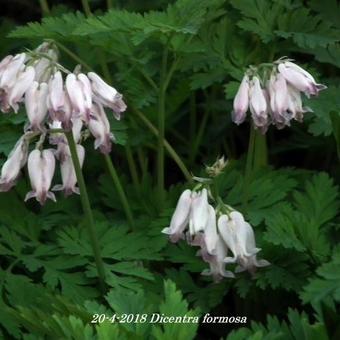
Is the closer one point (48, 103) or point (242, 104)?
point (48, 103)

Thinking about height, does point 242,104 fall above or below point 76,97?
below

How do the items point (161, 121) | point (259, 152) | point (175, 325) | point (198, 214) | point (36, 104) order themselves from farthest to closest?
point (259, 152), point (161, 121), point (198, 214), point (36, 104), point (175, 325)

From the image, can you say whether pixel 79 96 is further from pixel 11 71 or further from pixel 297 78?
pixel 297 78

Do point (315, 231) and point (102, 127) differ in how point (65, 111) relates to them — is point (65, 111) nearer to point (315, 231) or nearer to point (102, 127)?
point (102, 127)

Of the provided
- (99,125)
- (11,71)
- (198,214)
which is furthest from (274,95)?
(11,71)

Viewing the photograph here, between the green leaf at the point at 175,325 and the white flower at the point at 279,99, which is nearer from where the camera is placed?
the green leaf at the point at 175,325

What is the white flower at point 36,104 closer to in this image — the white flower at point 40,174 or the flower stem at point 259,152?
the white flower at point 40,174

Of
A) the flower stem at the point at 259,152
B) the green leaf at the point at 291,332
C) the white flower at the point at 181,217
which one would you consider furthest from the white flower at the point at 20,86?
the flower stem at the point at 259,152

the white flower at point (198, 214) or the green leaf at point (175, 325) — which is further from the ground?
the white flower at point (198, 214)

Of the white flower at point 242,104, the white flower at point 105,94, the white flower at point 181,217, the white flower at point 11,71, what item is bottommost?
the white flower at point 181,217
